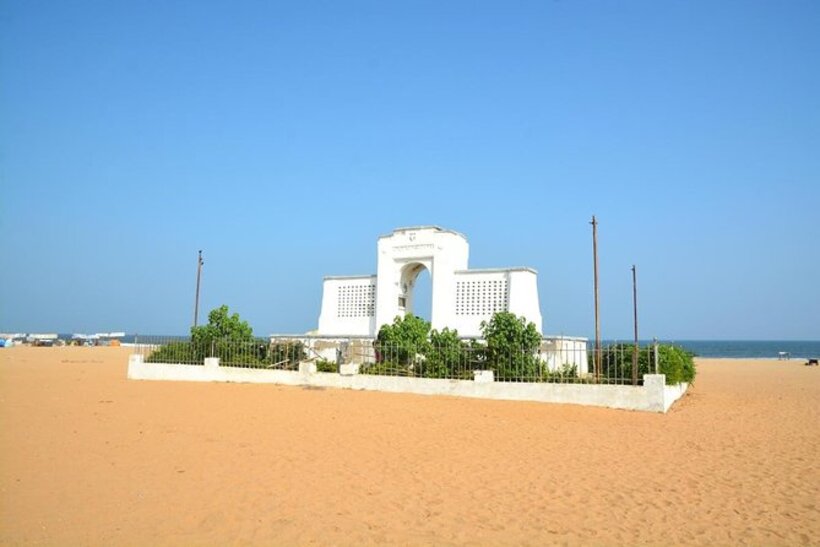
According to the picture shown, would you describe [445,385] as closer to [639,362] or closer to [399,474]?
[639,362]

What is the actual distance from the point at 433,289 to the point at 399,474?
1452 centimetres

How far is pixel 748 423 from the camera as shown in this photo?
45.6 ft

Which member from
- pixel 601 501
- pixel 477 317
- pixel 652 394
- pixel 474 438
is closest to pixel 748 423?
pixel 652 394

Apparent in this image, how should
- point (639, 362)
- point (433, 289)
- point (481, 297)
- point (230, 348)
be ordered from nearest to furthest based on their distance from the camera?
point (639, 362) < point (230, 348) < point (481, 297) < point (433, 289)

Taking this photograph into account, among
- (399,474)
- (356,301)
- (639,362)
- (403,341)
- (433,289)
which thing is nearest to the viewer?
(399,474)

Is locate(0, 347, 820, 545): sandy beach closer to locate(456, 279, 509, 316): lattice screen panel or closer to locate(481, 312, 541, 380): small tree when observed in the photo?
locate(481, 312, 541, 380): small tree

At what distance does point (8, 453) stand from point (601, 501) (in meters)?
8.29

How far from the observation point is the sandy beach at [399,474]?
6.26 metres

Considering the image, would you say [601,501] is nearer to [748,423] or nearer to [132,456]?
[132,456]

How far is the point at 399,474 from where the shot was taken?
8523 millimetres

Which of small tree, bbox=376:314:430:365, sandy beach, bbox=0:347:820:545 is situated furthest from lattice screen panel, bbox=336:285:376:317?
sandy beach, bbox=0:347:820:545

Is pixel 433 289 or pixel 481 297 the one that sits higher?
pixel 433 289

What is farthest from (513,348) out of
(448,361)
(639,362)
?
(639,362)

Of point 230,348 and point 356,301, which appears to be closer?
point 230,348
